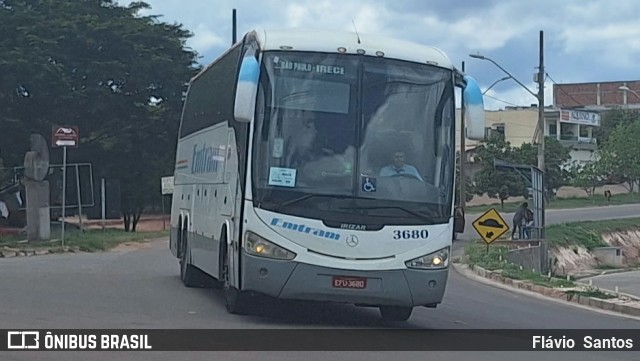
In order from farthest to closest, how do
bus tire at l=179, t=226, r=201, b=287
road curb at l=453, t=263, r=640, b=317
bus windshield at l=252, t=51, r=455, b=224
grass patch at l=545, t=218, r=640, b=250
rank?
grass patch at l=545, t=218, r=640, b=250 < road curb at l=453, t=263, r=640, b=317 < bus tire at l=179, t=226, r=201, b=287 < bus windshield at l=252, t=51, r=455, b=224

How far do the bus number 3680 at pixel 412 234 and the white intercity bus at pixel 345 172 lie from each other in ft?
0.04

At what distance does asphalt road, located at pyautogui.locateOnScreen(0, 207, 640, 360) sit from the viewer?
11.7 m

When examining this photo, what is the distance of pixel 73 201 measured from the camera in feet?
133

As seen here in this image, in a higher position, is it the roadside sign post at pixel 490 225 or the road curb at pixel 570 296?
the roadside sign post at pixel 490 225

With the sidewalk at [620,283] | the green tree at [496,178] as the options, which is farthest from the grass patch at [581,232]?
the green tree at [496,178]

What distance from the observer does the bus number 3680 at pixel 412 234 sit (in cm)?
1269

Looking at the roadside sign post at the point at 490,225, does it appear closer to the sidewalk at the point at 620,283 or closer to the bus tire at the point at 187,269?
the sidewalk at the point at 620,283

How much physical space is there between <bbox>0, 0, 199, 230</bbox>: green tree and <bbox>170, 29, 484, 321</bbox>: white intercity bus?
27545 millimetres

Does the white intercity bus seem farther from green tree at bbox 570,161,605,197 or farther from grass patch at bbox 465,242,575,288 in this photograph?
green tree at bbox 570,161,605,197

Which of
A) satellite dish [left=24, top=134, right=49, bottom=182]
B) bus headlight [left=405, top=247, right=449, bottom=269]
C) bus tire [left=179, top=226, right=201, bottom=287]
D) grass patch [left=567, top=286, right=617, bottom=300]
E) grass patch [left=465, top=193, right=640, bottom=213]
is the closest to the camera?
bus headlight [left=405, top=247, right=449, bottom=269]

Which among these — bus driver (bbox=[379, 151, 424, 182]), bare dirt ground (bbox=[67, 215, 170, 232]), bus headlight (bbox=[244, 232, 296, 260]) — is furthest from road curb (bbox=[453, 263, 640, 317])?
bare dirt ground (bbox=[67, 215, 170, 232])

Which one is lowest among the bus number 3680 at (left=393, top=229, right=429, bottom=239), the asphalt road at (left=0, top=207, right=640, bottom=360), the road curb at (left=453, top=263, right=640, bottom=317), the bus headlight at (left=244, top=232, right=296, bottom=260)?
the road curb at (left=453, top=263, right=640, bottom=317)

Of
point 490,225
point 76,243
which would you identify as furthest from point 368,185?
point 76,243

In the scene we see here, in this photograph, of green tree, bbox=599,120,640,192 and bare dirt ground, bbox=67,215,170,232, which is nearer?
bare dirt ground, bbox=67,215,170,232
